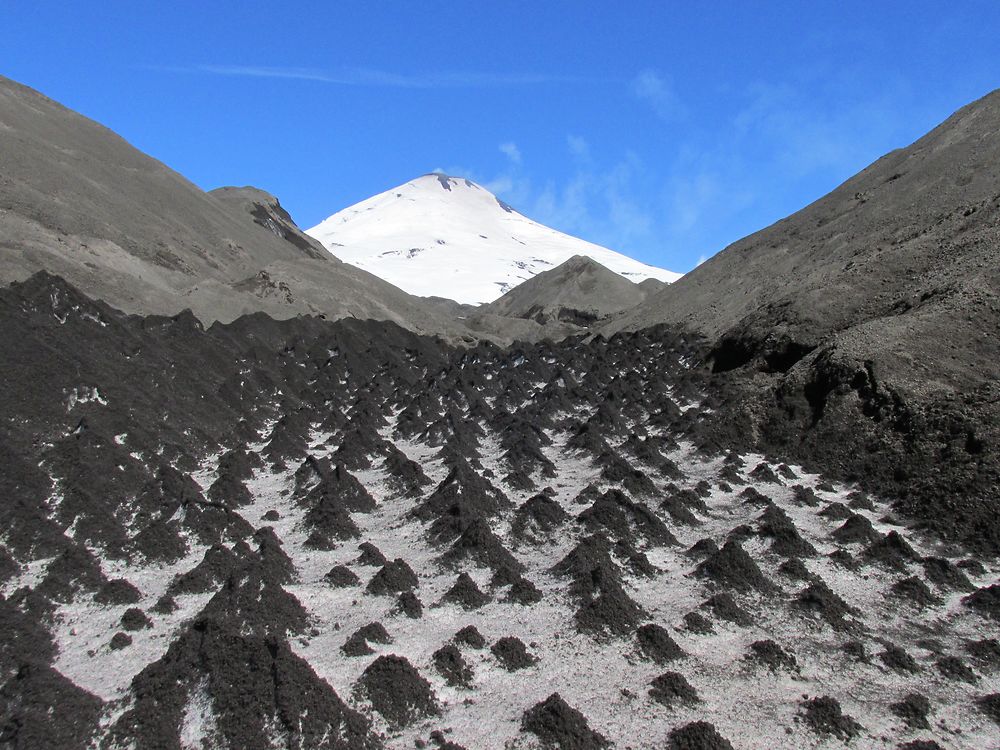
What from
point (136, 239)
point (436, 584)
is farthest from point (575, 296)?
point (436, 584)

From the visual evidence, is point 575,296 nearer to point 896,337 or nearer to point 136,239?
point 136,239

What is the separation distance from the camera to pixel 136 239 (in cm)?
4969

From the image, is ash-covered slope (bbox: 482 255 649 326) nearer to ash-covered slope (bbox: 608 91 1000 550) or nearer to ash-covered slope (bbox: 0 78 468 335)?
ash-covered slope (bbox: 0 78 468 335)

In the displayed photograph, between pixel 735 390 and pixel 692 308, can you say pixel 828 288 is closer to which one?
pixel 735 390

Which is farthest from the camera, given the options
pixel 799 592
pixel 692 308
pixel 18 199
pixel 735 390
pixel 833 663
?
pixel 692 308

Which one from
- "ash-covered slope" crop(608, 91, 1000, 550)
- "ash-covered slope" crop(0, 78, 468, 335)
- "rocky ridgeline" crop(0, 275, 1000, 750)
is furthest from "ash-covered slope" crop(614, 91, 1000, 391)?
"ash-covered slope" crop(0, 78, 468, 335)

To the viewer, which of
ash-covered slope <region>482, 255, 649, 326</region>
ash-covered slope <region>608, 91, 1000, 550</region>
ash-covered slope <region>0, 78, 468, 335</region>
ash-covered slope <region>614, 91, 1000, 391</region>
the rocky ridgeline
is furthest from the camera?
ash-covered slope <region>482, 255, 649, 326</region>

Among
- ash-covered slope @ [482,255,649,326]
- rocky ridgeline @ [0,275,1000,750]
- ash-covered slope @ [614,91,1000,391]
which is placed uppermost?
ash-covered slope @ [482,255,649,326]

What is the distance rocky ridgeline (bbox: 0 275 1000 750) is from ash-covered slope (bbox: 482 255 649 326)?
47463mm

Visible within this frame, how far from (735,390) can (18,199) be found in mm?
39280

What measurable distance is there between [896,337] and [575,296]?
56.7 metres

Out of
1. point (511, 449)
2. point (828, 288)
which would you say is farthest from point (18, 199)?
point (828, 288)

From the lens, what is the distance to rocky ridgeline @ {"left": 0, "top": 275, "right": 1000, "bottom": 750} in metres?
10.3

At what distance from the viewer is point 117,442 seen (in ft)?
69.6
